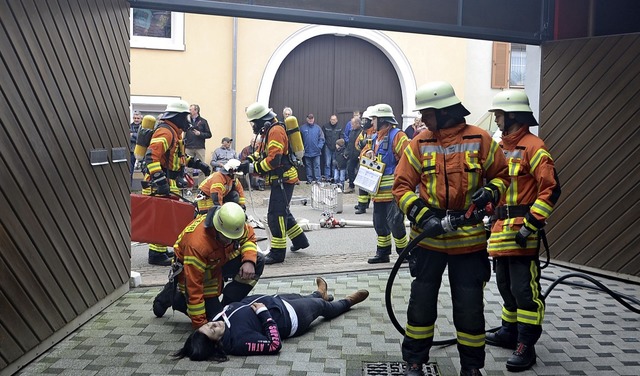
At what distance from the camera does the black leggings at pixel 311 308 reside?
6.15m

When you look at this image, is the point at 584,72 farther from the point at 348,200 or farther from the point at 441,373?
the point at 348,200

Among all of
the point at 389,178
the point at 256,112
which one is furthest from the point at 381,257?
the point at 256,112

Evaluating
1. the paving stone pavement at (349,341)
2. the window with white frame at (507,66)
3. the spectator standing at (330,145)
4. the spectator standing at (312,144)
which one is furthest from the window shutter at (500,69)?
the paving stone pavement at (349,341)

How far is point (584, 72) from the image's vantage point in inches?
327

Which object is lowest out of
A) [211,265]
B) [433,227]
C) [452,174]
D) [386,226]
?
[386,226]

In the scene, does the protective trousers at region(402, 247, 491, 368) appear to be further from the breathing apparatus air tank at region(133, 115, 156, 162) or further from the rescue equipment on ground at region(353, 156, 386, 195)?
the breathing apparatus air tank at region(133, 115, 156, 162)

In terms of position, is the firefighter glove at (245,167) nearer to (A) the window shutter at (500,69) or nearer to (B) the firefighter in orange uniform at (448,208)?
(B) the firefighter in orange uniform at (448,208)

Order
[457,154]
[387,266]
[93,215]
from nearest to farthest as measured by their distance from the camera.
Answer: [457,154], [93,215], [387,266]

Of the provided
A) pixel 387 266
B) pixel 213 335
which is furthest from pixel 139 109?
pixel 213 335

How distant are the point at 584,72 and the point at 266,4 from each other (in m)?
3.65

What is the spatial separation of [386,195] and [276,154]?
4.73 ft

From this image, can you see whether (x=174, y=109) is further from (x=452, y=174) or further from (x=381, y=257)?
(x=452, y=174)

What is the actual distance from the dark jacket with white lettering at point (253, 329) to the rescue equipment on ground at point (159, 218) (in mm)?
2694

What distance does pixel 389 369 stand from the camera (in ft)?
17.6
